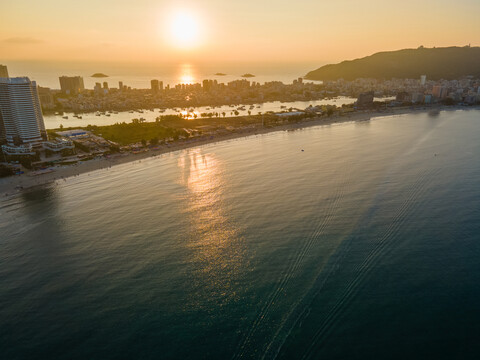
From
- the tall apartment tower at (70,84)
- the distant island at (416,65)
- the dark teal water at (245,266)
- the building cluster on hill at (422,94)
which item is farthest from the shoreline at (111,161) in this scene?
the distant island at (416,65)

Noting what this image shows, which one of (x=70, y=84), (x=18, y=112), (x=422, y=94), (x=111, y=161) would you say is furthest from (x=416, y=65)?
(x=18, y=112)

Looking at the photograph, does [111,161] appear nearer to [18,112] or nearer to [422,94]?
[18,112]

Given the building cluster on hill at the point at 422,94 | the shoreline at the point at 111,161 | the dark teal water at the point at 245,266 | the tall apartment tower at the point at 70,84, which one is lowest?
the dark teal water at the point at 245,266

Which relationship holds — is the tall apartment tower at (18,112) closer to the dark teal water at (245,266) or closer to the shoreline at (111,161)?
the shoreline at (111,161)

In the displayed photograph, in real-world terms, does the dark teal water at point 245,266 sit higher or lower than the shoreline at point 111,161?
lower

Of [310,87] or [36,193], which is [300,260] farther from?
[310,87]

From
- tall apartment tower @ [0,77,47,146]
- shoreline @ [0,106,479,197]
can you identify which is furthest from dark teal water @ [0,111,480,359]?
tall apartment tower @ [0,77,47,146]
